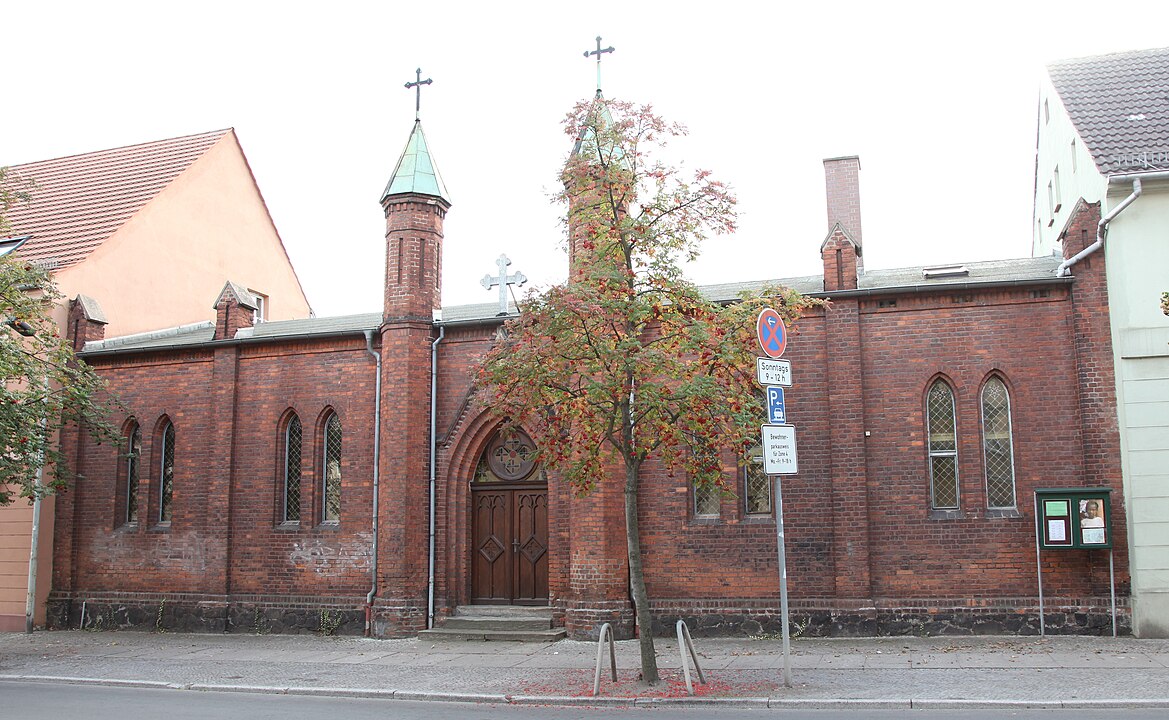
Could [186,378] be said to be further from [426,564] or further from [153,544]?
[426,564]

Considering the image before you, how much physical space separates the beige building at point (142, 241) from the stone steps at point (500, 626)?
848 centimetres

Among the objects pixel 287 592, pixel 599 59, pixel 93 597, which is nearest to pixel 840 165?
pixel 599 59

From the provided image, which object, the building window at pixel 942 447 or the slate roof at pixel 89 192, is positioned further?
the slate roof at pixel 89 192

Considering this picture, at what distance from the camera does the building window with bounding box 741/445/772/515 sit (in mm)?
15742

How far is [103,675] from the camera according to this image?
1366 cm

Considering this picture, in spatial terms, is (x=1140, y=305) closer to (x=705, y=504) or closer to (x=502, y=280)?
(x=705, y=504)

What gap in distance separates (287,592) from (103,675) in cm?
435

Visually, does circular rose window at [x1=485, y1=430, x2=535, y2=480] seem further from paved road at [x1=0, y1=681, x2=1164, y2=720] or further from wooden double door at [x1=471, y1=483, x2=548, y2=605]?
paved road at [x1=0, y1=681, x2=1164, y2=720]

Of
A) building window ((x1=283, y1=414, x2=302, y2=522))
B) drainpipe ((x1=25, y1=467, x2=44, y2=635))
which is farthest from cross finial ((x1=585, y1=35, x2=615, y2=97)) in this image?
drainpipe ((x1=25, y1=467, x2=44, y2=635))

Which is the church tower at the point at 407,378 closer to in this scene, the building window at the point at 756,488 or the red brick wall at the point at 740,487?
the red brick wall at the point at 740,487

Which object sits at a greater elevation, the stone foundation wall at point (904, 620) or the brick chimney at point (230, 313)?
the brick chimney at point (230, 313)

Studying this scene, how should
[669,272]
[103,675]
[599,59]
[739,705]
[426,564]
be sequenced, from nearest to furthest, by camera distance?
[739,705] < [669,272] < [103,675] < [599,59] < [426,564]

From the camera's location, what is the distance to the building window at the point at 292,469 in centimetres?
1845

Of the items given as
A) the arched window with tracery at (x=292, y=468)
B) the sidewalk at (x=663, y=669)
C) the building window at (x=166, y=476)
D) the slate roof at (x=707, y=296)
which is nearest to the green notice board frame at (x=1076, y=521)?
the sidewalk at (x=663, y=669)
